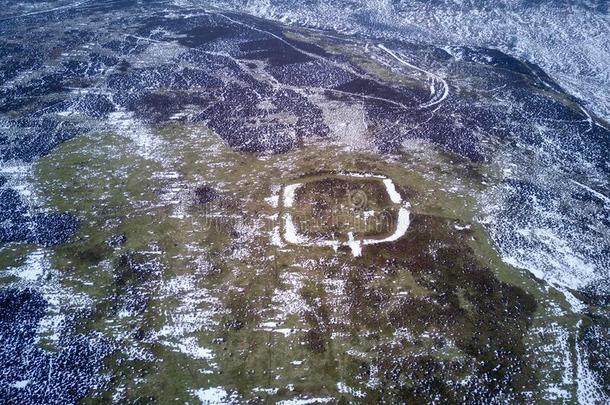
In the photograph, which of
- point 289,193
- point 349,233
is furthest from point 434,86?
point 349,233

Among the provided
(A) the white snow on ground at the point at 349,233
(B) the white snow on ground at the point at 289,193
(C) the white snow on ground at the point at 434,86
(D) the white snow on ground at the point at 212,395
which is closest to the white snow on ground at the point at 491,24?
(C) the white snow on ground at the point at 434,86

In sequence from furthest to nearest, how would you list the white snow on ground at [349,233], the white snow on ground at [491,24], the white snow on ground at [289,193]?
the white snow on ground at [491,24], the white snow on ground at [289,193], the white snow on ground at [349,233]

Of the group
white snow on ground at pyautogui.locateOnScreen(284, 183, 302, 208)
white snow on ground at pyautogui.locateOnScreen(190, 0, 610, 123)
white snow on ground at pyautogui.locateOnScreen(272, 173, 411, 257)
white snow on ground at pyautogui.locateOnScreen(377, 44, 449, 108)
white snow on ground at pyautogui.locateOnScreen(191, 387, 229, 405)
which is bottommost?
white snow on ground at pyautogui.locateOnScreen(191, 387, 229, 405)

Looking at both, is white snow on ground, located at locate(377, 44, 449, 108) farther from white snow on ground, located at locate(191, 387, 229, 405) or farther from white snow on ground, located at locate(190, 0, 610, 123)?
white snow on ground, located at locate(191, 387, 229, 405)

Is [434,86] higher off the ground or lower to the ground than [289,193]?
higher

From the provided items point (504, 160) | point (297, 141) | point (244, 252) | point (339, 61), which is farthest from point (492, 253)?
point (339, 61)

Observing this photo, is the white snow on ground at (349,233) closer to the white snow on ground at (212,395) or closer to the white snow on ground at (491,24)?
the white snow on ground at (212,395)

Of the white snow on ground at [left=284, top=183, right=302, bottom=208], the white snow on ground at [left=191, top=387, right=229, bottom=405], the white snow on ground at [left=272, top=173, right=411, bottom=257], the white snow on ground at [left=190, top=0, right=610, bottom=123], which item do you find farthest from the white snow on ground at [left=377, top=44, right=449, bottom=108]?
the white snow on ground at [left=191, top=387, right=229, bottom=405]

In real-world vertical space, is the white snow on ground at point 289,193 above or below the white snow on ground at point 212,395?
above

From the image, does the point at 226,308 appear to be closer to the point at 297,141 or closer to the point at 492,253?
the point at 492,253

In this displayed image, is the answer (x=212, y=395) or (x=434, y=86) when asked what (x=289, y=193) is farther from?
(x=434, y=86)

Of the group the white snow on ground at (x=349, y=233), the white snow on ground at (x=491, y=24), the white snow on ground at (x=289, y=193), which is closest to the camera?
the white snow on ground at (x=349, y=233)

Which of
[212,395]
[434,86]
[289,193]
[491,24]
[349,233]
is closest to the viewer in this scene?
[212,395]
